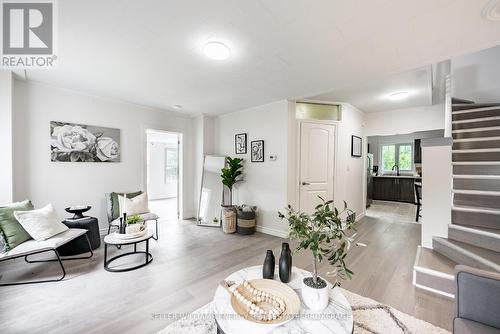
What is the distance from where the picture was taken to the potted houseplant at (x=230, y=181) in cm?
404

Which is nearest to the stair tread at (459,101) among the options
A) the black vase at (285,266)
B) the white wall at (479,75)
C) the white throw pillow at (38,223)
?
the white wall at (479,75)

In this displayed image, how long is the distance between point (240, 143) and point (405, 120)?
3876mm

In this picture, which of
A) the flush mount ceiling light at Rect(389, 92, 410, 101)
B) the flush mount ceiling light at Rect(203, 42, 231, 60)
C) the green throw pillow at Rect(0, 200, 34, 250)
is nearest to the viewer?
the flush mount ceiling light at Rect(203, 42, 231, 60)

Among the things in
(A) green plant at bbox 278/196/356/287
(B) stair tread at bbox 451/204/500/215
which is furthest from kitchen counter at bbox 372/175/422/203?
(A) green plant at bbox 278/196/356/287

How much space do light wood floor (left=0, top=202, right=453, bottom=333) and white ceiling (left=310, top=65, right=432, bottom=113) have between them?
2626 millimetres

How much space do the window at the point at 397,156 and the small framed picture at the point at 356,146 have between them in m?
3.69

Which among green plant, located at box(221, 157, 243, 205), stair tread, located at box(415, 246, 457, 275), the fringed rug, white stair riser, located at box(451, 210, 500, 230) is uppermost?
green plant, located at box(221, 157, 243, 205)

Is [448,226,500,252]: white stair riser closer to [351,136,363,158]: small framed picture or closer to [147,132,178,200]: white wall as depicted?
[351,136,363,158]: small framed picture

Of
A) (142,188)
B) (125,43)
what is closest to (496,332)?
(125,43)

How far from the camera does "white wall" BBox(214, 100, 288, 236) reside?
3.86m

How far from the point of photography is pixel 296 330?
1.05 meters

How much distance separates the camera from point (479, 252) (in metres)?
2.17

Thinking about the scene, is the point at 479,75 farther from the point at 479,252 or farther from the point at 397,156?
the point at 397,156

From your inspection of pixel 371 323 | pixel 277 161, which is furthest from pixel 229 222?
pixel 371 323
